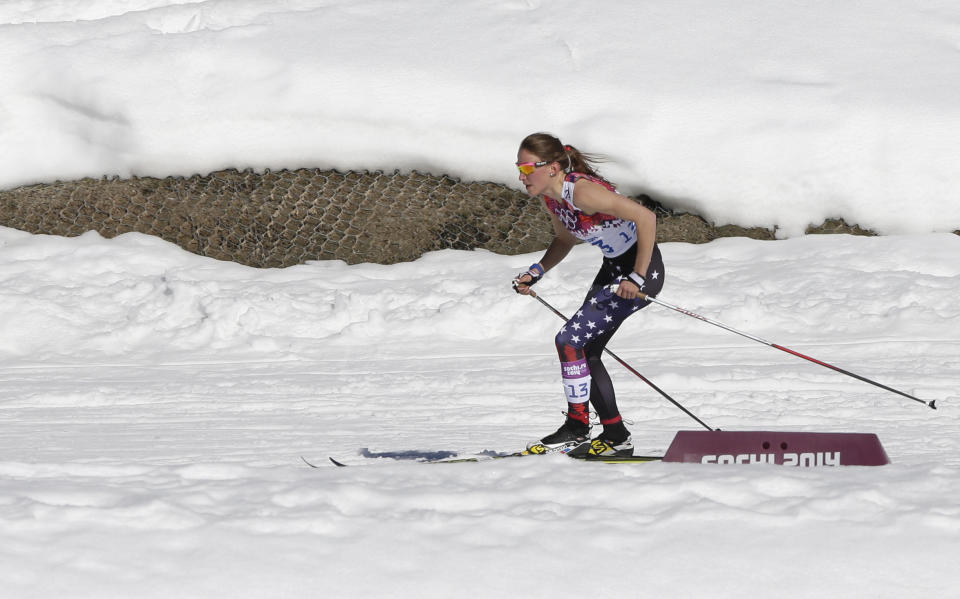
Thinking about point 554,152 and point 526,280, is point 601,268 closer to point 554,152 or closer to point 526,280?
point 526,280

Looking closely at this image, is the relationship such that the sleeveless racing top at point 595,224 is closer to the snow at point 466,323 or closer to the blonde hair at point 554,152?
the blonde hair at point 554,152

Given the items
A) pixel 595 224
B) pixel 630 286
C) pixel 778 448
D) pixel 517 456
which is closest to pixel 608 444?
pixel 517 456

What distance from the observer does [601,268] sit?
433 centimetres

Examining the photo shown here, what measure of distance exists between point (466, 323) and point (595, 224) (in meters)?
3.27

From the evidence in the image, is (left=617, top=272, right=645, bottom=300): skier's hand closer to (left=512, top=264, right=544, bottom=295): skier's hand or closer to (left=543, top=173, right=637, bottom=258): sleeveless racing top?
(left=543, top=173, right=637, bottom=258): sleeveless racing top

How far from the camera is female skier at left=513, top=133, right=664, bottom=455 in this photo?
3982 millimetres

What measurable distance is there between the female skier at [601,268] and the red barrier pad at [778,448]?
0.39 m

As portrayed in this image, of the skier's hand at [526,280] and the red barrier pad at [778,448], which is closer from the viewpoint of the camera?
the red barrier pad at [778,448]

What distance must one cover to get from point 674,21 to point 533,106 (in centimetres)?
227

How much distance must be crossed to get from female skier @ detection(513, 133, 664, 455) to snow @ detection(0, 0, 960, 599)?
20.5 inches

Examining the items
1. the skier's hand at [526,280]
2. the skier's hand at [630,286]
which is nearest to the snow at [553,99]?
the skier's hand at [526,280]

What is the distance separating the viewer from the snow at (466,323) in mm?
3020

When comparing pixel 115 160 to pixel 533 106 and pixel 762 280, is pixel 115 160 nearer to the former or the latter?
pixel 533 106

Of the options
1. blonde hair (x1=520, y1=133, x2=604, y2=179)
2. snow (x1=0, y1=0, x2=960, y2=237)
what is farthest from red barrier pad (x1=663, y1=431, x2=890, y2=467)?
snow (x1=0, y1=0, x2=960, y2=237)
